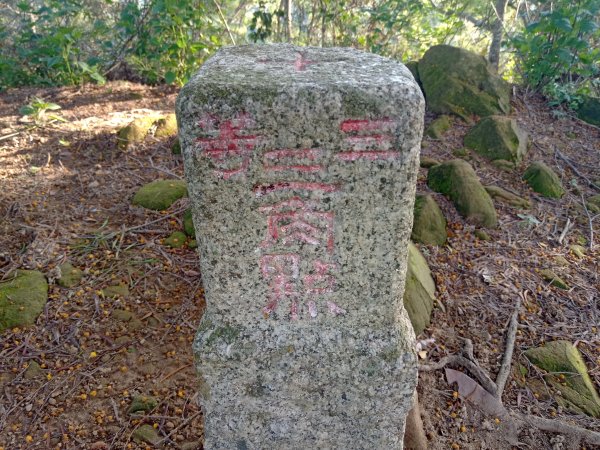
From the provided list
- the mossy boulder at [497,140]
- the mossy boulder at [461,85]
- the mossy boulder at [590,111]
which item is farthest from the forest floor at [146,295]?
the mossy boulder at [590,111]

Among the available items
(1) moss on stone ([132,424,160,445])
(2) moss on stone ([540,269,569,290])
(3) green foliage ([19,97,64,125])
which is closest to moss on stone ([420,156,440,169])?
(2) moss on stone ([540,269,569,290])

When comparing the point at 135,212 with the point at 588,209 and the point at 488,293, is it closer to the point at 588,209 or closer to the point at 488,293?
the point at 488,293

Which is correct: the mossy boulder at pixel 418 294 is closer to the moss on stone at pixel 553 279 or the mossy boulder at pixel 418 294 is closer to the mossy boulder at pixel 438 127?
the moss on stone at pixel 553 279

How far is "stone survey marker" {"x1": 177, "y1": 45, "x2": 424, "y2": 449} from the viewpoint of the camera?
1.28 metres

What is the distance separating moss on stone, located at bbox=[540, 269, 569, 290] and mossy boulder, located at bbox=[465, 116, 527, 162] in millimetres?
1415

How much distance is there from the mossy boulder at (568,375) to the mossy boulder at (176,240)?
237cm

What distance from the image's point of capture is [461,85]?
4.88m

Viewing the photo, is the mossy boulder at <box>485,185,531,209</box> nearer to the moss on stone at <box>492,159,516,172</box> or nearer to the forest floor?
the forest floor

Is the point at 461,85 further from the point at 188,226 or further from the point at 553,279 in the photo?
the point at 188,226

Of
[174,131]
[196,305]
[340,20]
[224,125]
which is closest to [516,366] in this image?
[196,305]

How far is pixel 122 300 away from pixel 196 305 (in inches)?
17.8

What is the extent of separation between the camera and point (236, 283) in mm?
1541

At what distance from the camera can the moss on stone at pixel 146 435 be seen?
85.3 inches

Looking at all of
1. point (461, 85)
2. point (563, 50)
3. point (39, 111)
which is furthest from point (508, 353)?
point (39, 111)
